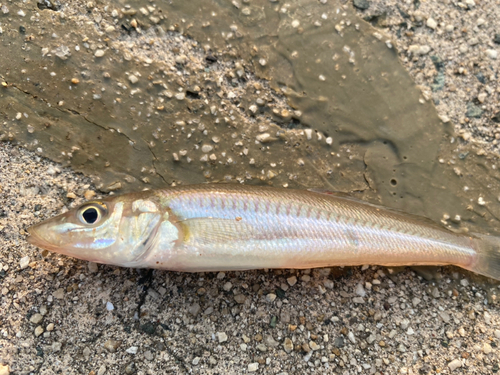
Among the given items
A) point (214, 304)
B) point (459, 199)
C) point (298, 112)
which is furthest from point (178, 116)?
point (459, 199)

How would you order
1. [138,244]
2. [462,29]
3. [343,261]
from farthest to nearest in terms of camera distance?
[462,29]
[343,261]
[138,244]

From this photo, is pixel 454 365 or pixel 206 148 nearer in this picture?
pixel 454 365

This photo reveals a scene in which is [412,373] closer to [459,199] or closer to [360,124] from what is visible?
[459,199]

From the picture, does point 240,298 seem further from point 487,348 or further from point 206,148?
point 487,348

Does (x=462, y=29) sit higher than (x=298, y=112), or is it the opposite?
(x=462, y=29)

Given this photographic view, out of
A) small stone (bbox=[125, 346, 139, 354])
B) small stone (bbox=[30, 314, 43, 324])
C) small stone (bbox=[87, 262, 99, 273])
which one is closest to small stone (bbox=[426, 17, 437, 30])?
small stone (bbox=[87, 262, 99, 273])

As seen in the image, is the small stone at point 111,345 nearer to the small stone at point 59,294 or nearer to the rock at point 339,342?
the small stone at point 59,294

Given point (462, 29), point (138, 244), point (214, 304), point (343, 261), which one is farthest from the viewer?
point (462, 29)

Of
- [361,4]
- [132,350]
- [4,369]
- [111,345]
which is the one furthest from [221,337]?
[361,4]
